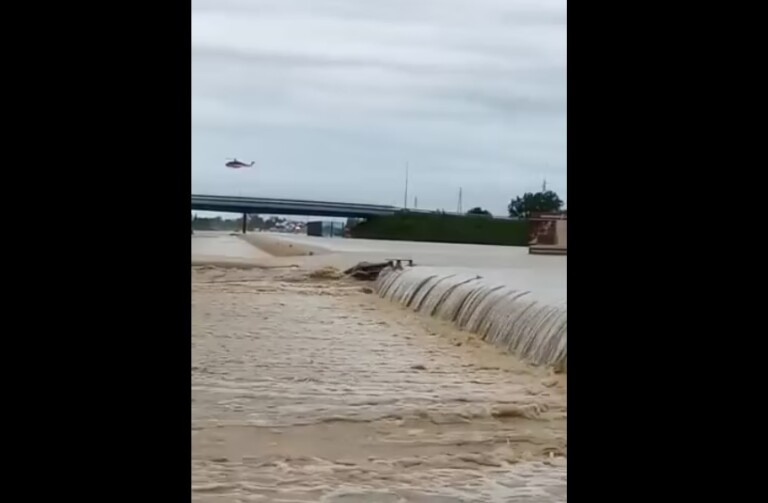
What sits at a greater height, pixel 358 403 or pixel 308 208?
pixel 308 208

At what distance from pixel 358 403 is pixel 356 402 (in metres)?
0.01

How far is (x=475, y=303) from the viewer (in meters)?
4.41

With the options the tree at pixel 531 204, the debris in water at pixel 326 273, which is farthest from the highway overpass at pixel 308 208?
the debris in water at pixel 326 273

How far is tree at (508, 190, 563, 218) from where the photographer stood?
1.89 meters

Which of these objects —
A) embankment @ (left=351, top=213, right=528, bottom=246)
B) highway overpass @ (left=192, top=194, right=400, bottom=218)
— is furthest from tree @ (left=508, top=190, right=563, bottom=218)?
highway overpass @ (left=192, top=194, right=400, bottom=218)

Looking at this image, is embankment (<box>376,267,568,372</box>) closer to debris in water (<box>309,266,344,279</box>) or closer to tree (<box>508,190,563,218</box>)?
debris in water (<box>309,266,344,279</box>)

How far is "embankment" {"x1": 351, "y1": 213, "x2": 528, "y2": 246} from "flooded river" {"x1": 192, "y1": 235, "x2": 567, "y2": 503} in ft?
1.38

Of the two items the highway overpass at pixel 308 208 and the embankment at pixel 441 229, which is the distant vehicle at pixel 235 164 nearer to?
the highway overpass at pixel 308 208

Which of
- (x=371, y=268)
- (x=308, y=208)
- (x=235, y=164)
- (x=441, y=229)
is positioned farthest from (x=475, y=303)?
(x=235, y=164)

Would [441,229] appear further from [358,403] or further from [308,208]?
[358,403]

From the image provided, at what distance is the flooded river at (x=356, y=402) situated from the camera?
291 centimetres

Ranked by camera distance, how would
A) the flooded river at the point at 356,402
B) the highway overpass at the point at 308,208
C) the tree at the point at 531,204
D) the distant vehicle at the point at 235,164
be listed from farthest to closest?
the flooded river at the point at 356,402
the highway overpass at the point at 308,208
the distant vehicle at the point at 235,164
the tree at the point at 531,204
